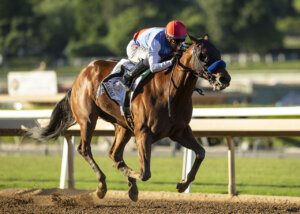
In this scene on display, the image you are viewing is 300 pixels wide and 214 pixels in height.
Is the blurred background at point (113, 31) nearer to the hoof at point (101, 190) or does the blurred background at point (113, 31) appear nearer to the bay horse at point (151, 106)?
the bay horse at point (151, 106)

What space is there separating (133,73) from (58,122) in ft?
4.33

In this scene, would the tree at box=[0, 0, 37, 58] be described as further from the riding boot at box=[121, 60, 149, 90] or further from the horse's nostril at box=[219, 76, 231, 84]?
the horse's nostril at box=[219, 76, 231, 84]

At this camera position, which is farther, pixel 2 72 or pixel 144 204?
pixel 2 72

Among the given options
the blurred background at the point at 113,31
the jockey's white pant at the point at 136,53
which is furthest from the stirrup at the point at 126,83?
the blurred background at the point at 113,31

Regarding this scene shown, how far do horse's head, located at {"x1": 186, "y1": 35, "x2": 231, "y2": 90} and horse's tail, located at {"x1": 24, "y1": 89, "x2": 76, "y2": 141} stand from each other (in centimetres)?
184

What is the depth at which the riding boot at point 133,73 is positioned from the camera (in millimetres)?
5723

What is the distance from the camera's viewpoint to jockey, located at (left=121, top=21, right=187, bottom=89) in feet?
18.1

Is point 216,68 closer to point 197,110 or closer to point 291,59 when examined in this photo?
point 197,110

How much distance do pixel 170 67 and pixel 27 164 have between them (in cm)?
522

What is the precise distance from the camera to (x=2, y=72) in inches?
1866

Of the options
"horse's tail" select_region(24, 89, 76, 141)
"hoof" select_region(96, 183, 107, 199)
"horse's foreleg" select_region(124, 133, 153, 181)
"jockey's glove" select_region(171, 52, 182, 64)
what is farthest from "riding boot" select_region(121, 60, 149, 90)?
"horse's tail" select_region(24, 89, 76, 141)

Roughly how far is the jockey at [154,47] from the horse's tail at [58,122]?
3.50 feet

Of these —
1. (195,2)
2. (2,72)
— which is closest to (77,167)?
(2,72)

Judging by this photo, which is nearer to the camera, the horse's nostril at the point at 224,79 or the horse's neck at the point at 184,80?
the horse's nostril at the point at 224,79
